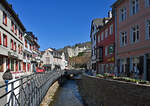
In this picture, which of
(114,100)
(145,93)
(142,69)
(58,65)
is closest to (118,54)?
(142,69)

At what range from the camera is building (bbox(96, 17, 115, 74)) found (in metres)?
19.6

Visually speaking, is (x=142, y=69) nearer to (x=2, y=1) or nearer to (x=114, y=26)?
(x=114, y=26)

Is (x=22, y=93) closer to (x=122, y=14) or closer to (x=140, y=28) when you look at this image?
(x=140, y=28)

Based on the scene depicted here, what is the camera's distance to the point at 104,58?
2345cm

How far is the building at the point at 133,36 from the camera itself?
40.4 ft

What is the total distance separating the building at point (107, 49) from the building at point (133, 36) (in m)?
1.67

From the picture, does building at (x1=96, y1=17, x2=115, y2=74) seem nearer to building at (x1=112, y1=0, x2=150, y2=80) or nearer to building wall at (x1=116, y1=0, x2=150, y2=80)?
building at (x1=112, y1=0, x2=150, y2=80)

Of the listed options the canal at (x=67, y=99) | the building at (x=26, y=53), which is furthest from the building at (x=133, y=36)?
the building at (x=26, y=53)

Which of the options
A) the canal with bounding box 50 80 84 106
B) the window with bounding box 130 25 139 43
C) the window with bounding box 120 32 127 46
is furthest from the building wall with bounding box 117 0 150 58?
the canal with bounding box 50 80 84 106

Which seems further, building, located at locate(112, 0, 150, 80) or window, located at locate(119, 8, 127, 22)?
window, located at locate(119, 8, 127, 22)

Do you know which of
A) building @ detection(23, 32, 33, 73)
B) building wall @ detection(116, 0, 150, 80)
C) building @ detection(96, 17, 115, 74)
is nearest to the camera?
building wall @ detection(116, 0, 150, 80)

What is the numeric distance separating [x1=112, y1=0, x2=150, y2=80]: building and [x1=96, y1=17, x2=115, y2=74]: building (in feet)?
5.47

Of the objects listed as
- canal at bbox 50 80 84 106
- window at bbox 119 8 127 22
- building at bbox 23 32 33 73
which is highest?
window at bbox 119 8 127 22

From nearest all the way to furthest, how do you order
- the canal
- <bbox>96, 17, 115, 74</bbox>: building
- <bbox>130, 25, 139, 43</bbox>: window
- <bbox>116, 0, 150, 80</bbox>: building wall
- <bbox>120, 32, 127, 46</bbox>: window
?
<bbox>116, 0, 150, 80</bbox>: building wall, <bbox>130, 25, 139, 43</bbox>: window, the canal, <bbox>120, 32, 127, 46</bbox>: window, <bbox>96, 17, 115, 74</bbox>: building
